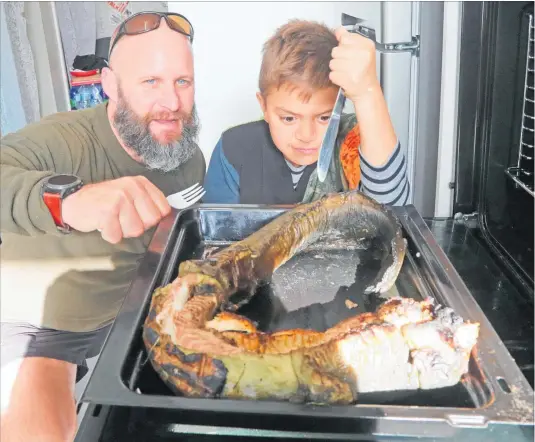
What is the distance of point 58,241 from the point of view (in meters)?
0.99

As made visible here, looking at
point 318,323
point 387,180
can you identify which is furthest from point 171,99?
point 318,323

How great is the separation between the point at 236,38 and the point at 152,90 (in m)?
0.22

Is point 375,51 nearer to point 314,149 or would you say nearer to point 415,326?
point 314,149

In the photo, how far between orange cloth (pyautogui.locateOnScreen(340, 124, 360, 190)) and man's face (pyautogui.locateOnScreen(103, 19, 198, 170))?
0.34m

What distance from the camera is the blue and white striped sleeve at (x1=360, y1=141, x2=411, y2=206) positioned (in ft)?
3.53

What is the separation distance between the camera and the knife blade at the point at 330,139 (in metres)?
1.05

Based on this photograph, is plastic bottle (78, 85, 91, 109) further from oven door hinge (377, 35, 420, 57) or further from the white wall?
oven door hinge (377, 35, 420, 57)

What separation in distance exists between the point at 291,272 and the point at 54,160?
0.51m

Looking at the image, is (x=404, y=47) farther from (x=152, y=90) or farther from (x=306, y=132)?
(x=152, y=90)

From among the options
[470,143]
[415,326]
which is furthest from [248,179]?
[415,326]

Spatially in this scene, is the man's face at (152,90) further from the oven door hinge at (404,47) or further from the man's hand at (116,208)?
the oven door hinge at (404,47)

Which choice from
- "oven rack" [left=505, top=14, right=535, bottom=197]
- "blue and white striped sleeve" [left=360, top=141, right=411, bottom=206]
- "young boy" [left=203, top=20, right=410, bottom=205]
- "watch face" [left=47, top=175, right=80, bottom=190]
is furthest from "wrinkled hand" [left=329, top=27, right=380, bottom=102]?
"watch face" [left=47, top=175, right=80, bottom=190]

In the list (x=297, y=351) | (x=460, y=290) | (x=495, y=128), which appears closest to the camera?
(x=297, y=351)

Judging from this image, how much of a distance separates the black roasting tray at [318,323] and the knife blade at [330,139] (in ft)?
0.73
